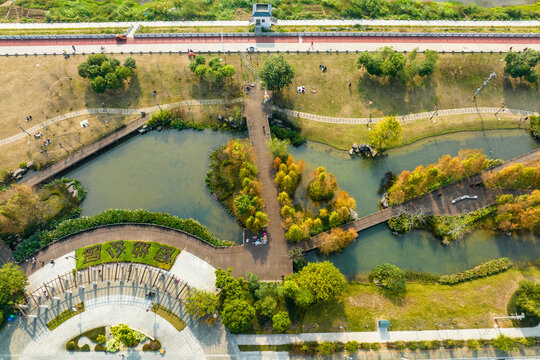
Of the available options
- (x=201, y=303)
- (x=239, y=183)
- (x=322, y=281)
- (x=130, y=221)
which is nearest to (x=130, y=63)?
(x=130, y=221)

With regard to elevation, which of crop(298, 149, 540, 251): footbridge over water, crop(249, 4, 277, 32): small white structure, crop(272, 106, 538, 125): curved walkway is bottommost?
crop(298, 149, 540, 251): footbridge over water

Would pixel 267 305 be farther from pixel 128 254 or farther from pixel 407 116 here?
pixel 407 116

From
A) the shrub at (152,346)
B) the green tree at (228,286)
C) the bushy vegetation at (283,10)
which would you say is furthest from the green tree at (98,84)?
the shrub at (152,346)

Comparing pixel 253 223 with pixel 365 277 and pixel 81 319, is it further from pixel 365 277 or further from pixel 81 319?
pixel 81 319

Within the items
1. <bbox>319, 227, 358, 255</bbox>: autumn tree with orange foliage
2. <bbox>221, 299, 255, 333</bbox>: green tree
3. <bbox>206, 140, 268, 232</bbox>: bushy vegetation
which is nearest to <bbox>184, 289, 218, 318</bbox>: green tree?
<bbox>221, 299, 255, 333</bbox>: green tree

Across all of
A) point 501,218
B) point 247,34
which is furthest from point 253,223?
point 247,34

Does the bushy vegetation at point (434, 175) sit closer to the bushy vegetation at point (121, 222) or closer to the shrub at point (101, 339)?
the bushy vegetation at point (121, 222)

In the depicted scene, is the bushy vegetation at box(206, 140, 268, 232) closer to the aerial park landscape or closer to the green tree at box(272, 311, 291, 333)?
the aerial park landscape
